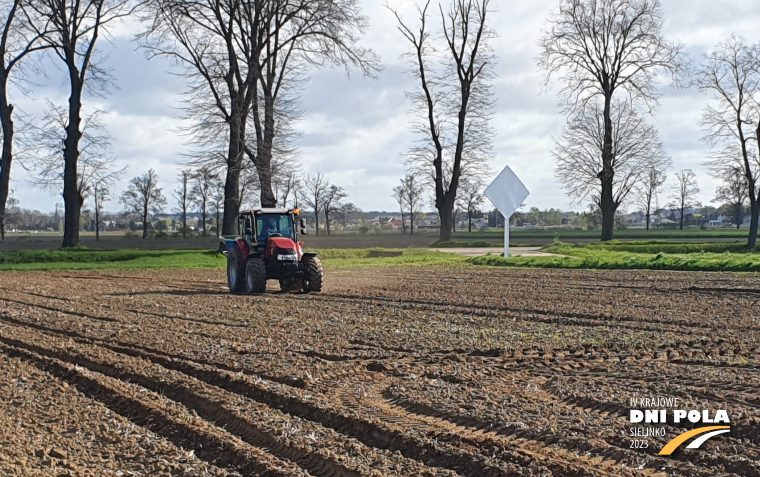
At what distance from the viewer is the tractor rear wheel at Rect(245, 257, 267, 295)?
17312 mm

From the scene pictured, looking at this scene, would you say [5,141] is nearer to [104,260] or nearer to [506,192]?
[104,260]

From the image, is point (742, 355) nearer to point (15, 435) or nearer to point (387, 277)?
point (15, 435)

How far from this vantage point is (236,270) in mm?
18391

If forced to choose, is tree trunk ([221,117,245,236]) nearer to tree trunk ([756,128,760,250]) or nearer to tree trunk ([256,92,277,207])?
tree trunk ([256,92,277,207])

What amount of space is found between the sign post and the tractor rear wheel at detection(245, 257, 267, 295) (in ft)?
44.5

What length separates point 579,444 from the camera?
218 inches

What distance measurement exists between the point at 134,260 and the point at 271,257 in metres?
16.6

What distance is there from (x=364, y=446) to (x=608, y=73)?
3915 centimetres

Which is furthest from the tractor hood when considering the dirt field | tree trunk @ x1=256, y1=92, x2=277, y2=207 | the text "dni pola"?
tree trunk @ x1=256, y1=92, x2=277, y2=207

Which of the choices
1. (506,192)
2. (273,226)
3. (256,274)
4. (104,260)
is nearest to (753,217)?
(506,192)

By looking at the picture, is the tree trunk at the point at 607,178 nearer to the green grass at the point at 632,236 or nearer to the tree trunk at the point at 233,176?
Answer: the green grass at the point at 632,236

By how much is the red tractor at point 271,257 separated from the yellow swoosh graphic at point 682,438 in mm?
12323

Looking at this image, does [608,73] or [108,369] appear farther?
[608,73]

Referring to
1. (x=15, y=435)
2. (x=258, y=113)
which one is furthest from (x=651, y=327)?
(x=258, y=113)
